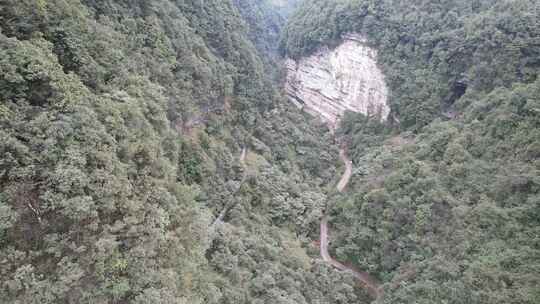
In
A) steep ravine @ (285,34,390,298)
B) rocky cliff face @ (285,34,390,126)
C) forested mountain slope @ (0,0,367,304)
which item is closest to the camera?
forested mountain slope @ (0,0,367,304)

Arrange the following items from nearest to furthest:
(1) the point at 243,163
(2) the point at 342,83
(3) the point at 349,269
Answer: (3) the point at 349,269
(1) the point at 243,163
(2) the point at 342,83

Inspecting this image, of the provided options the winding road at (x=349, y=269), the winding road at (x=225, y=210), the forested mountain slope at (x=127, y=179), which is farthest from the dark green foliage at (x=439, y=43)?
the forested mountain slope at (x=127, y=179)

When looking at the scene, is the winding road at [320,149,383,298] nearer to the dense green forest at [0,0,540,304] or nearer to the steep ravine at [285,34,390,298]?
the dense green forest at [0,0,540,304]

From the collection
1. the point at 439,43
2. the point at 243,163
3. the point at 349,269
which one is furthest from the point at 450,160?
the point at 439,43

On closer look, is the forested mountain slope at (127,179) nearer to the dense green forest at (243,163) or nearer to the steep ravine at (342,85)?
the dense green forest at (243,163)

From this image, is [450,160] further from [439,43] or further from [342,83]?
[342,83]

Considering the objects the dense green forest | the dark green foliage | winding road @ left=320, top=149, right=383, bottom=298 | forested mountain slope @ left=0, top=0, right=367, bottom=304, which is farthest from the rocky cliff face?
forested mountain slope @ left=0, top=0, right=367, bottom=304
